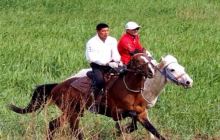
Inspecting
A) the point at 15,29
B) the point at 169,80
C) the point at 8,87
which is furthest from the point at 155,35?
the point at 169,80

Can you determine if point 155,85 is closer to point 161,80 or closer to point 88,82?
point 161,80

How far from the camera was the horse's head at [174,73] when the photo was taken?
28.2 feet

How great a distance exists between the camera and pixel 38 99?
30.3ft

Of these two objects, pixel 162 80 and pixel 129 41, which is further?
pixel 129 41

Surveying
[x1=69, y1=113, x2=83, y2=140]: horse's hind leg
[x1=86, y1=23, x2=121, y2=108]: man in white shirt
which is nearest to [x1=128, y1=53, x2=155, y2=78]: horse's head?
[x1=86, y1=23, x2=121, y2=108]: man in white shirt

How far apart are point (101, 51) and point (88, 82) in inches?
20.3

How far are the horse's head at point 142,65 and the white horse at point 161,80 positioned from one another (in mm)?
273

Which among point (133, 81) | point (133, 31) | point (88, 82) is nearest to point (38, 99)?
point (88, 82)

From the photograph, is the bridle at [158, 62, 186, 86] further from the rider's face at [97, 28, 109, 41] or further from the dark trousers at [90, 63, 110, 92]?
the rider's face at [97, 28, 109, 41]

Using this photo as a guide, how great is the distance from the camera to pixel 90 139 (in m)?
8.35

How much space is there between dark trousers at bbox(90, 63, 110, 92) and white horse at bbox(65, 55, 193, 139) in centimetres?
61

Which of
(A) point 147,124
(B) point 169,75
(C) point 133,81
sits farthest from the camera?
(B) point 169,75

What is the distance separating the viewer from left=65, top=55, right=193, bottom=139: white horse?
8.63 meters

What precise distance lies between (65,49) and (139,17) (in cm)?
1089
